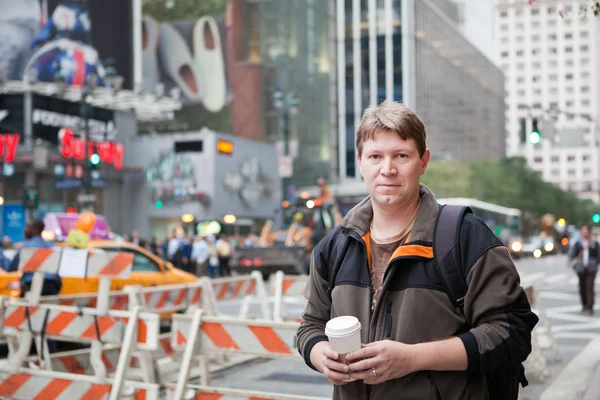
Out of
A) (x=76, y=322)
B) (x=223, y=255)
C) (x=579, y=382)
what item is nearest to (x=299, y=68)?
(x=223, y=255)

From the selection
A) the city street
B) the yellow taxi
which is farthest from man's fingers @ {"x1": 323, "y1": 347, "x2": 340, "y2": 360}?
the yellow taxi

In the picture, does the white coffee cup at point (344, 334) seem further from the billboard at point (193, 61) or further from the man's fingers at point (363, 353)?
the billboard at point (193, 61)

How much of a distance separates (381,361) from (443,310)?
0.30 meters

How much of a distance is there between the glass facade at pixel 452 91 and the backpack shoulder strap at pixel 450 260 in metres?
101

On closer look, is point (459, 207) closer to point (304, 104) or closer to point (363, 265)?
point (363, 265)

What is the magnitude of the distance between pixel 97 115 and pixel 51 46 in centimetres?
449

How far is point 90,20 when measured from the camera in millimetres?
52750

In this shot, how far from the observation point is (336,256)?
128 inches

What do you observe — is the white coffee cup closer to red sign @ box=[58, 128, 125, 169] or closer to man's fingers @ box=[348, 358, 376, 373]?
man's fingers @ box=[348, 358, 376, 373]

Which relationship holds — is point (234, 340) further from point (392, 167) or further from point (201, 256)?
point (201, 256)

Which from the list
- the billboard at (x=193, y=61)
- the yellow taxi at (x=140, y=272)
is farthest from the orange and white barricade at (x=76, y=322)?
the billboard at (x=193, y=61)

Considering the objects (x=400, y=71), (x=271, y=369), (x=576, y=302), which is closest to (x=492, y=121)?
(x=400, y=71)

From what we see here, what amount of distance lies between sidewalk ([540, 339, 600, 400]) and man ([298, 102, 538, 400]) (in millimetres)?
5920

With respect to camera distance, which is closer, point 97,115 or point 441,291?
point 441,291
